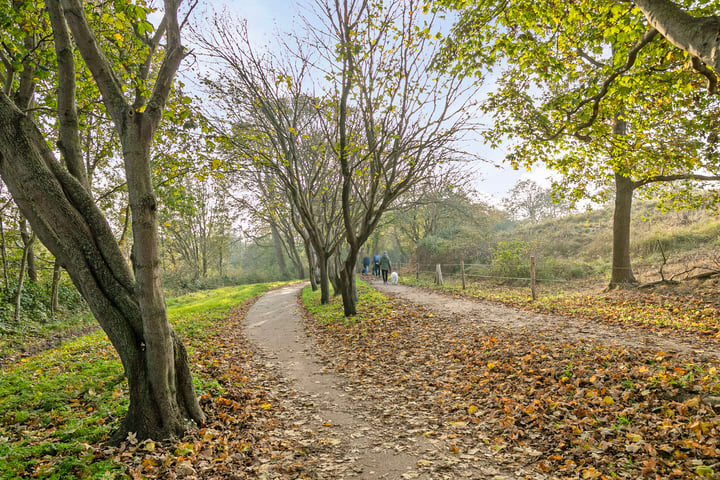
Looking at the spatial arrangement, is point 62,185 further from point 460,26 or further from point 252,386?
point 460,26

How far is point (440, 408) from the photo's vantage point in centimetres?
484

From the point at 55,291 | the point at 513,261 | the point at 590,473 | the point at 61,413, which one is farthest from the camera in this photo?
the point at 513,261

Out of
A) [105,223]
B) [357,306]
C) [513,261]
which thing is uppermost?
[105,223]

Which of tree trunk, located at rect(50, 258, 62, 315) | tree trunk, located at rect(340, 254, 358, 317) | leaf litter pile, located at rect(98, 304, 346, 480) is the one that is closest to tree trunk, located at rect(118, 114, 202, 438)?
leaf litter pile, located at rect(98, 304, 346, 480)

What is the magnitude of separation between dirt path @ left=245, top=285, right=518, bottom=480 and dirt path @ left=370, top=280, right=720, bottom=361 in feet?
13.6

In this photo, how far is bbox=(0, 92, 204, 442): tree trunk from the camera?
3639 mm

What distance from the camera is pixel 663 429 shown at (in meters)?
3.37

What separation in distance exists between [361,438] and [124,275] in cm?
351

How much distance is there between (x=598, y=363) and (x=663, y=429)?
5.66 ft

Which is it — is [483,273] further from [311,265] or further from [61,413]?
[61,413]

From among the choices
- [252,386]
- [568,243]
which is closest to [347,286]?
[252,386]

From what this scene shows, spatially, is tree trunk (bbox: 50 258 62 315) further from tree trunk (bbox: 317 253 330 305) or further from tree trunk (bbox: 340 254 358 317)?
tree trunk (bbox: 340 254 358 317)

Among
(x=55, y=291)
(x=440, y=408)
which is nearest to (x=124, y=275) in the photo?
(x=440, y=408)

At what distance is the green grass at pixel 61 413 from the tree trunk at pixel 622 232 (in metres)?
12.8
